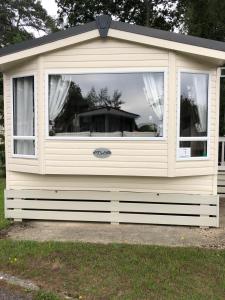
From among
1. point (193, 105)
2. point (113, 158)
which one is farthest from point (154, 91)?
point (113, 158)

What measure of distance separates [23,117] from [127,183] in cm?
202

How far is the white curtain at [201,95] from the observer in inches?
259

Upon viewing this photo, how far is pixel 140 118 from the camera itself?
6566 millimetres

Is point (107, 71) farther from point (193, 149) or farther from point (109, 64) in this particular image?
point (193, 149)

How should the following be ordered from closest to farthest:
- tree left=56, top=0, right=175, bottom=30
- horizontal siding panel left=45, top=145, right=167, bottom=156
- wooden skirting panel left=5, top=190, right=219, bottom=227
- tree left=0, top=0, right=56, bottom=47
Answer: horizontal siding panel left=45, top=145, right=167, bottom=156
wooden skirting panel left=5, top=190, right=219, bottom=227
tree left=56, top=0, right=175, bottom=30
tree left=0, top=0, right=56, bottom=47

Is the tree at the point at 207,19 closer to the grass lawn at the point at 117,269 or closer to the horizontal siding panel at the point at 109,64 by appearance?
the horizontal siding panel at the point at 109,64

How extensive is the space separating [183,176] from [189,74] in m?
1.56

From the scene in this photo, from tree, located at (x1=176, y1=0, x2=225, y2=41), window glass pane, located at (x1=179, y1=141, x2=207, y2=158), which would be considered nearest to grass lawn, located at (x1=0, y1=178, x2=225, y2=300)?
window glass pane, located at (x1=179, y1=141, x2=207, y2=158)

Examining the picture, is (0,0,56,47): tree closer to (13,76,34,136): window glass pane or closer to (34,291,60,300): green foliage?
(13,76,34,136): window glass pane

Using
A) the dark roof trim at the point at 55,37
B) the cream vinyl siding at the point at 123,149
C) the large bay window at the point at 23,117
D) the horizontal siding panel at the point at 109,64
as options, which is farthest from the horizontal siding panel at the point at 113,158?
the dark roof trim at the point at 55,37

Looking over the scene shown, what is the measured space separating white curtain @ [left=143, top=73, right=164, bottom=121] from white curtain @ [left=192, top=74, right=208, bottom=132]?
573mm

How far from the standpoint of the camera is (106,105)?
21.7ft

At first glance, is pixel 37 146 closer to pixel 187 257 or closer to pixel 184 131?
pixel 184 131

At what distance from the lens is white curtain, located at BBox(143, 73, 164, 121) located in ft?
21.0
